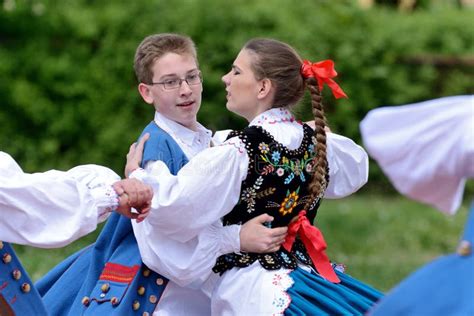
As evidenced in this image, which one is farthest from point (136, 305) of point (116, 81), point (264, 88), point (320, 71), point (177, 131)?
point (116, 81)

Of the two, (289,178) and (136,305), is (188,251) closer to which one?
(136,305)

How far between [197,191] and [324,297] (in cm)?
61

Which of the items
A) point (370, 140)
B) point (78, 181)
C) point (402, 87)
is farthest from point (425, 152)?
point (402, 87)

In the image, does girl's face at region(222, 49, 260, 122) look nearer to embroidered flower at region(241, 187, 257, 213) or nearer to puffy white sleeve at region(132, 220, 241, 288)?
embroidered flower at region(241, 187, 257, 213)

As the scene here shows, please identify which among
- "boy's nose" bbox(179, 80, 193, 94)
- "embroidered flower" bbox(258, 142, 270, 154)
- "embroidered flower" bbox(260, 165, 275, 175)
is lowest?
"embroidered flower" bbox(260, 165, 275, 175)

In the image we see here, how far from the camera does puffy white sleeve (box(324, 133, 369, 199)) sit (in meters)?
4.35

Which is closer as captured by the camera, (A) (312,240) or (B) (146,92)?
(A) (312,240)

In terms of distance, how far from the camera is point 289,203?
4086mm

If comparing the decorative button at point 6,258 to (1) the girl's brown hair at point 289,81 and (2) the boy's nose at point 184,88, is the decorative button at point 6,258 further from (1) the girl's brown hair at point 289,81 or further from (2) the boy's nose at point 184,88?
(1) the girl's brown hair at point 289,81

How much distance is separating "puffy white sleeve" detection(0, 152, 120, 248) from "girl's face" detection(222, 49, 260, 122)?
71cm

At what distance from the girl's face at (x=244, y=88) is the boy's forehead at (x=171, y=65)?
18cm

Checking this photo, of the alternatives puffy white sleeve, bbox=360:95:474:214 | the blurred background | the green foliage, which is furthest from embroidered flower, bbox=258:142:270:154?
the green foliage

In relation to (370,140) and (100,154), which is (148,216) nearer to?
(370,140)

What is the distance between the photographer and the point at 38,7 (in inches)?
354
